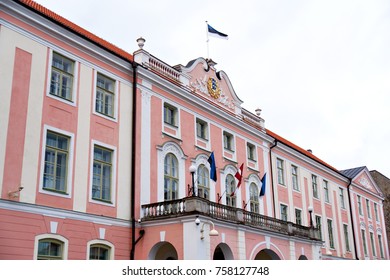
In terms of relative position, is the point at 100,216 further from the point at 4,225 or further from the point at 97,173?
the point at 4,225

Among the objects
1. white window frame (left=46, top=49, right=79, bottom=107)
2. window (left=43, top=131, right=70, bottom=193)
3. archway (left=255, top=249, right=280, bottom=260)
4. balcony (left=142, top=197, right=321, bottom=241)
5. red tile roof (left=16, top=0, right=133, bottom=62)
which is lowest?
archway (left=255, top=249, right=280, bottom=260)

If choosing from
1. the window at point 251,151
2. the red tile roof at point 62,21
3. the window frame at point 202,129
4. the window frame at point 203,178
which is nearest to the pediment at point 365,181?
the window at point 251,151

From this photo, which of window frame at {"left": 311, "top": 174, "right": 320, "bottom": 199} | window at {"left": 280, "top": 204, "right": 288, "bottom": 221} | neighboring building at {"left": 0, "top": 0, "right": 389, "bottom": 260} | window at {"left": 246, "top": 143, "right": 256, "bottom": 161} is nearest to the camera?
neighboring building at {"left": 0, "top": 0, "right": 389, "bottom": 260}

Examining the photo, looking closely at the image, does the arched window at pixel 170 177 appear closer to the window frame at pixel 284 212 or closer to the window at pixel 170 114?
the window at pixel 170 114

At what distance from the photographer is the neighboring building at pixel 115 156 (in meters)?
15.8

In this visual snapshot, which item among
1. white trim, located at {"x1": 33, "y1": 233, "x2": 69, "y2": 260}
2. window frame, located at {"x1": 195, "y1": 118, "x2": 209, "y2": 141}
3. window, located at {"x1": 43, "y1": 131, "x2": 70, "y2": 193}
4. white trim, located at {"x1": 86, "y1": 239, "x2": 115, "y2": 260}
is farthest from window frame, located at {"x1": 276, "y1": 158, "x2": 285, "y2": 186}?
white trim, located at {"x1": 33, "y1": 233, "x2": 69, "y2": 260}

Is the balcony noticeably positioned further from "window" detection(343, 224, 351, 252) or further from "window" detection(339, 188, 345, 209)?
"window" detection(339, 188, 345, 209)

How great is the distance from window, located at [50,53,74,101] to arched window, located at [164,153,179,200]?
217 inches

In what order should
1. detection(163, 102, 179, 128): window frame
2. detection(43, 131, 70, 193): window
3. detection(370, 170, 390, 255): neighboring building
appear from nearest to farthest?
detection(43, 131, 70, 193): window
detection(163, 102, 179, 128): window frame
detection(370, 170, 390, 255): neighboring building

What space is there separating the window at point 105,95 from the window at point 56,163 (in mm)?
2341

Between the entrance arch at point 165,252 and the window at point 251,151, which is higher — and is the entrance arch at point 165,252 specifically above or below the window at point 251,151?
below

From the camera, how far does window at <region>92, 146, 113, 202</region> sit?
18.1 m

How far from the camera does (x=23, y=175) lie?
1551 centimetres

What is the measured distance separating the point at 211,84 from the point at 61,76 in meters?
9.68
